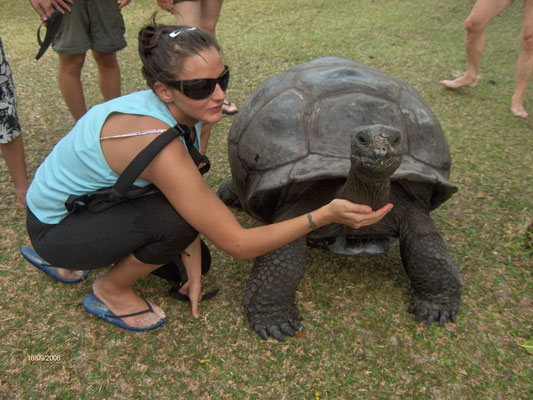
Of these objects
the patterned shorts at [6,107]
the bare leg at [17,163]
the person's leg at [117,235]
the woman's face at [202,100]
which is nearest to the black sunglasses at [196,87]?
the woman's face at [202,100]

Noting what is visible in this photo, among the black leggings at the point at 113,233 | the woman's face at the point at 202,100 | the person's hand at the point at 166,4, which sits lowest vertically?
the black leggings at the point at 113,233

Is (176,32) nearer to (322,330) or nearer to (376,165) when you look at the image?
(376,165)

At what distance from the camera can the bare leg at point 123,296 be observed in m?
1.83

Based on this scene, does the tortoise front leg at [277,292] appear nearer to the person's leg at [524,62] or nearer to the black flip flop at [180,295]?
the black flip flop at [180,295]

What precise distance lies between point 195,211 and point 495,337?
1.36 meters

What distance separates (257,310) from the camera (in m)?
1.91

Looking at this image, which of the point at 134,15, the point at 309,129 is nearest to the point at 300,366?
the point at 309,129

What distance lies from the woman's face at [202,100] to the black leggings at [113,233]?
318mm

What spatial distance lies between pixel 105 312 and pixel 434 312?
4.56 ft

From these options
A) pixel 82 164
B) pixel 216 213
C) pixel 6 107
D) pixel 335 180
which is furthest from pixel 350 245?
pixel 6 107

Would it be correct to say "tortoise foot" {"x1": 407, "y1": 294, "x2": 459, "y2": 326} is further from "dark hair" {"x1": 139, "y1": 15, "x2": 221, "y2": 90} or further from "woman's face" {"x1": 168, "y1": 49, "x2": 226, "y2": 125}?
"dark hair" {"x1": 139, "y1": 15, "x2": 221, "y2": 90}

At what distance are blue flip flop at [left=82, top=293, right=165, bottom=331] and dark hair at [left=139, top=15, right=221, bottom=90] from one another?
3.12 ft

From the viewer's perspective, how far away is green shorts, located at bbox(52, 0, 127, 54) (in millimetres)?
2688

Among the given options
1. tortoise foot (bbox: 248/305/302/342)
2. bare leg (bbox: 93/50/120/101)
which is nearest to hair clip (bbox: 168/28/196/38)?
tortoise foot (bbox: 248/305/302/342)
